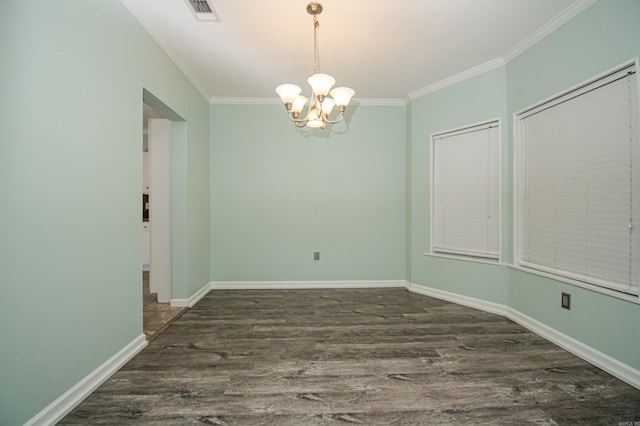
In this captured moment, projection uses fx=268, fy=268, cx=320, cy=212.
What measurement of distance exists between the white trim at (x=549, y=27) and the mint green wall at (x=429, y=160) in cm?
23

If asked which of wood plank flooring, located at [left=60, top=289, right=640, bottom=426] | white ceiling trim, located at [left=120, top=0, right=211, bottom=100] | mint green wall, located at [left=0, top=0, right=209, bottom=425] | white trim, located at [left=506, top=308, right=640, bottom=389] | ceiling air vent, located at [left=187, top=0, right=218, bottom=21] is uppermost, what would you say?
ceiling air vent, located at [left=187, top=0, right=218, bottom=21]

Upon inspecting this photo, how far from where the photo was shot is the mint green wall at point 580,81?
180 centimetres

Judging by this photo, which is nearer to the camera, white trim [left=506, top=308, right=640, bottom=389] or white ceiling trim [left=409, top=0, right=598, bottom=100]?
white trim [left=506, top=308, right=640, bottom=389]

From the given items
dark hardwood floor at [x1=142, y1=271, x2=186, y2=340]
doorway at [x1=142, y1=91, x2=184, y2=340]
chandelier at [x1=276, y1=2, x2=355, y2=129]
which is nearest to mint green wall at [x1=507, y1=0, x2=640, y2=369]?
chandelier at [x1=276, y1=2, x2=355, y2=129]

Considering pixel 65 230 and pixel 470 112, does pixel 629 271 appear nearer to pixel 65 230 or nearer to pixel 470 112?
pixel 470 112

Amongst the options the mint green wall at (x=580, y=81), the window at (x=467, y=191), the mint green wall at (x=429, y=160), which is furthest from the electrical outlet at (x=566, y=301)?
the window at (x=467, y=191)

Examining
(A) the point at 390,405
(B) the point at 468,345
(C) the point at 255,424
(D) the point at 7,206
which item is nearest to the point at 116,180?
(D) the point at 7,206

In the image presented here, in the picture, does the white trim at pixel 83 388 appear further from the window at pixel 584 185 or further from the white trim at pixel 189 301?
the window at pixel 584 185

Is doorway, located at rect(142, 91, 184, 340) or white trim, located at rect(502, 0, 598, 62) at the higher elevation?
white trim, located at rect(502, 0, 598, 62)

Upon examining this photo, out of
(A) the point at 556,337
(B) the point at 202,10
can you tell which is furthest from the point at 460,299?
(B) the point at 202,10

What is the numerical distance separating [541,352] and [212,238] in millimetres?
3791

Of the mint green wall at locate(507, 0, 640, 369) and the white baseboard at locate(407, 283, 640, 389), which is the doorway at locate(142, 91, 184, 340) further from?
the mint green wall at locate(507, 0, 640, 369)

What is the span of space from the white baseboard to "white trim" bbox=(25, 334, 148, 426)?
3245 millimetres

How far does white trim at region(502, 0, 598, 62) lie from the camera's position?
81.2 inches
